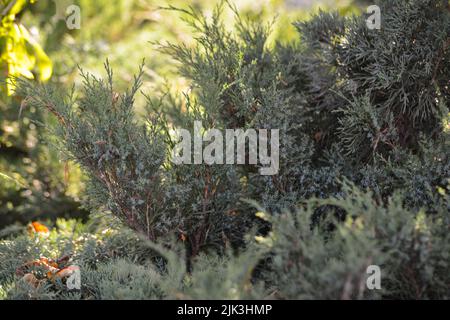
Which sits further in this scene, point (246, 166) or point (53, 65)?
point (53, 65)

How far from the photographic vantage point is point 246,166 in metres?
2.50

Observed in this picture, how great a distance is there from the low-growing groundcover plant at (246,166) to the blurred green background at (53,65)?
26 centimetres

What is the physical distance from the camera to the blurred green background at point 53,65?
8.96 feet

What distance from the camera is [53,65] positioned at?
→ 4129 millimetres

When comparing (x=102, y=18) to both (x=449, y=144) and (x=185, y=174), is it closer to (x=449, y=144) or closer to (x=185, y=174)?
(x=185, y=174)

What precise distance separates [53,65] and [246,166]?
2.29m

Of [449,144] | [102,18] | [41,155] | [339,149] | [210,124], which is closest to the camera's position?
[449,144]

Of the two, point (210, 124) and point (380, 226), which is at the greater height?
point (210, 124)

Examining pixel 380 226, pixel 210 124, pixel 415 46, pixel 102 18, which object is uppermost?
pixel 102 18

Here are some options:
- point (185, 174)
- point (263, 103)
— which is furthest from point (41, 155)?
point (263, 103)

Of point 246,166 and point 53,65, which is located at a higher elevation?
point 53,65

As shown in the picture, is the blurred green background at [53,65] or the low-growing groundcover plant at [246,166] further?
the blurred green background at [53,65]

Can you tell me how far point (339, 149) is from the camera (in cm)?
250
